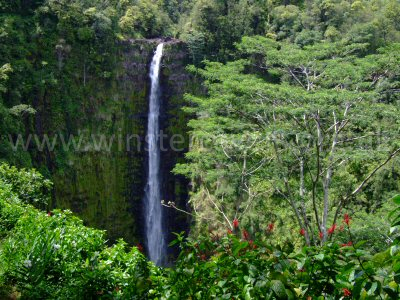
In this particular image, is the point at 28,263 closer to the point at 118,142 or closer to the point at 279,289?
the point at 279,289

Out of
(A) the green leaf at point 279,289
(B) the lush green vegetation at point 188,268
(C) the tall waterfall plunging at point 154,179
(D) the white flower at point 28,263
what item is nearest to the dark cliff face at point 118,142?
(C) the tall waterfall plunging at point 154,179

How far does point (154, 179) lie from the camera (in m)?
19.5

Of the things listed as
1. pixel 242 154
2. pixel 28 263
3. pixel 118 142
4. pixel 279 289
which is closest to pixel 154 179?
pixel 118 142

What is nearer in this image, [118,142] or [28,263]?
[28,263]

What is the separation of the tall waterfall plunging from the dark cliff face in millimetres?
323

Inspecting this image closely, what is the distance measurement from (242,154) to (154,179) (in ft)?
35.0

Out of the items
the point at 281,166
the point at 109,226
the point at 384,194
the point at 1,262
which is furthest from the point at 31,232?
the point at 109,226

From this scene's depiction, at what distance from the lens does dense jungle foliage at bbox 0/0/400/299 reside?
179 cm

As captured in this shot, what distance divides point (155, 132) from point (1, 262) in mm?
16578

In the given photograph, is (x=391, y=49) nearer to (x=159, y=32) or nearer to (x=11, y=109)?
(x=11, y=109)

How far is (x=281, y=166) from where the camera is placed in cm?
830

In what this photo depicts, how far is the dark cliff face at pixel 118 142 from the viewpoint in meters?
17.3

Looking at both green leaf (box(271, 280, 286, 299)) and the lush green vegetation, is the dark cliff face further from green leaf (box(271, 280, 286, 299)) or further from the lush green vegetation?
green leaf (box(271, 280, 286, 299))

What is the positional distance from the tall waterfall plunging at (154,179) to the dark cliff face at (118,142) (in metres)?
0.32
